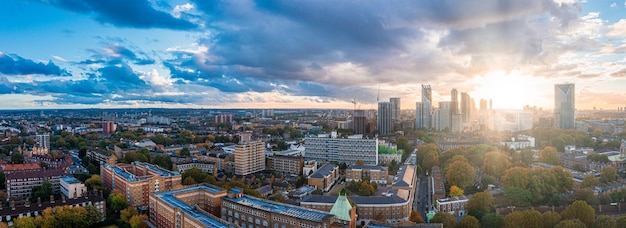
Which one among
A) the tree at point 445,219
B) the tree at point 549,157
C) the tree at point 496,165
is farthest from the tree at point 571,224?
the tree at point 549,157

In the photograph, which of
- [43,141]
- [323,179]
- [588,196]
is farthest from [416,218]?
[43,141]

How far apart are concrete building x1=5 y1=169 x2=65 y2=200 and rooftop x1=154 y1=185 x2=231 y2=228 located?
45.8 ft

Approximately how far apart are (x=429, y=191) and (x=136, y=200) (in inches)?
847

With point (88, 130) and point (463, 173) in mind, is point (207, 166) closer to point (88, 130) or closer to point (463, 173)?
point (463, 173)

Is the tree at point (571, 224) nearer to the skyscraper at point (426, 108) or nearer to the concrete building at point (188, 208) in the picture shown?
the concrete building at point (188, 208)

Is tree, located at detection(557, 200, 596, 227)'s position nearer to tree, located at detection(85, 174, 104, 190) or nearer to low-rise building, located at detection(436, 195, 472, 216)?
low-rise building, located at detection(436, 195, 472, 216)

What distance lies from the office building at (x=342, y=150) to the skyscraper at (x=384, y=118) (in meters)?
34.5

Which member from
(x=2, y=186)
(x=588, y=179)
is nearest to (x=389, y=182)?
(x=588, y=179)

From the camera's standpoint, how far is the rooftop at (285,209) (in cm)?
1739

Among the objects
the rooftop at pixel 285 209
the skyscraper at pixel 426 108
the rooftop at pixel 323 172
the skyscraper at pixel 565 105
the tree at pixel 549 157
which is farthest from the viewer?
the skyscraper at pixel 426 108

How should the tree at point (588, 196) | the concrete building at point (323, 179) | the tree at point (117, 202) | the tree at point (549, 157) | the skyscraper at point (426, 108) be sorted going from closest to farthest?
the tree at point (117, 202) → the tree at point (588, 196) → the concrete building at point (323, 179) → the tree at point (549, 157) → the skyscraper at point (426, 108)

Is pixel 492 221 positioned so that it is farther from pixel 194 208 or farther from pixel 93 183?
pixel 93 183

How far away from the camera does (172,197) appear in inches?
837

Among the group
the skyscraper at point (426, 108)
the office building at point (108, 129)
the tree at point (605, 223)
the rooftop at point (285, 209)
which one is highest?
the skyscraper at point (426, 108)
